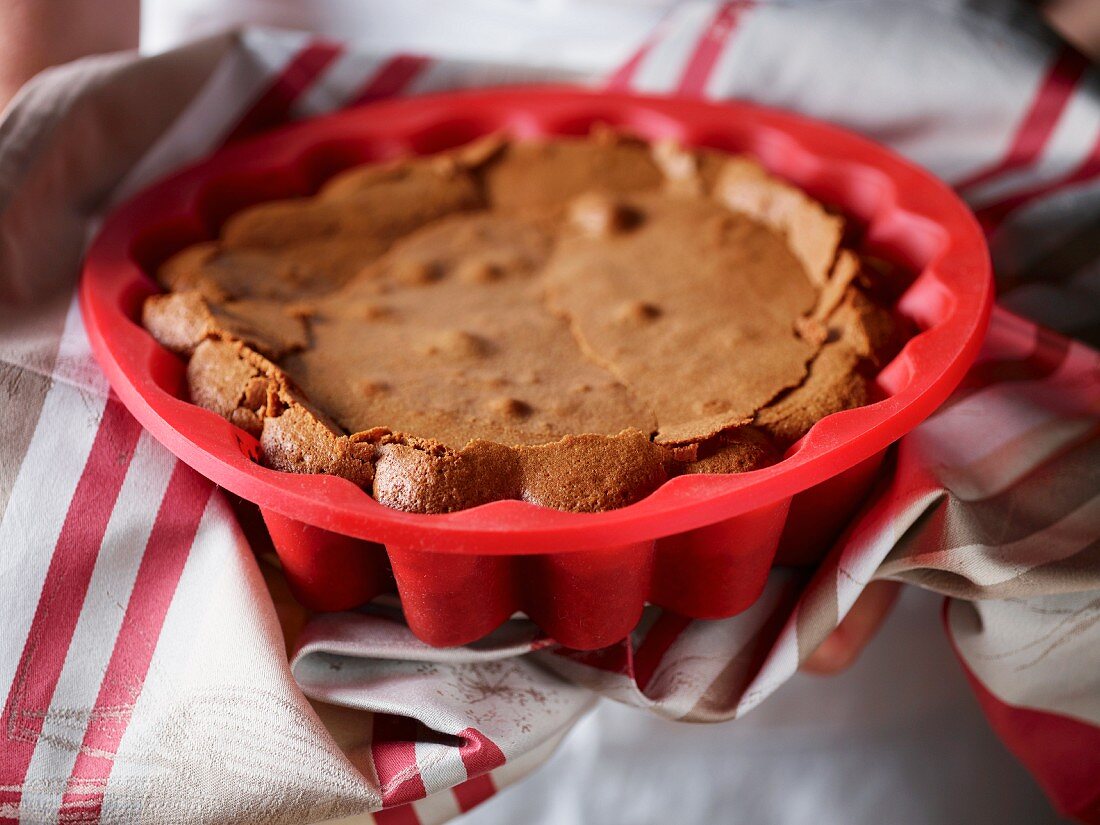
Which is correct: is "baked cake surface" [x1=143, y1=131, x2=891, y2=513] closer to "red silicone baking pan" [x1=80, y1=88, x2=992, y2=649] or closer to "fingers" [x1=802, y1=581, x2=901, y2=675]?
"red silicone baking pan" [x1=80, y1=88, x2=992, y2=649]

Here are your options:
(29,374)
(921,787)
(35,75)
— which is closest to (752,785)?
(921,787)

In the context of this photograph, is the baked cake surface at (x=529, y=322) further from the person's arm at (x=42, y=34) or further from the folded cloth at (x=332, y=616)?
the person's arm at (x=42, y=34)

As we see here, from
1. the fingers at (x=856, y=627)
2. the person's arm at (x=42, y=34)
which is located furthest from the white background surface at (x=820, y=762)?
the person's arm at (x=42, y=34)

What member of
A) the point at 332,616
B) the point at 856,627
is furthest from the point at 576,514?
the point at 856,627

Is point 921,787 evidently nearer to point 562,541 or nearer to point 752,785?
point 752,785

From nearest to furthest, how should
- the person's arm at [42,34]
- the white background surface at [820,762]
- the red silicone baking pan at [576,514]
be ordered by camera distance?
the red silicone baking pan at [576,514] < the person's arm at [42,34] < the white background surface at [820,762]

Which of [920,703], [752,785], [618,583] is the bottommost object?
[752,785]
